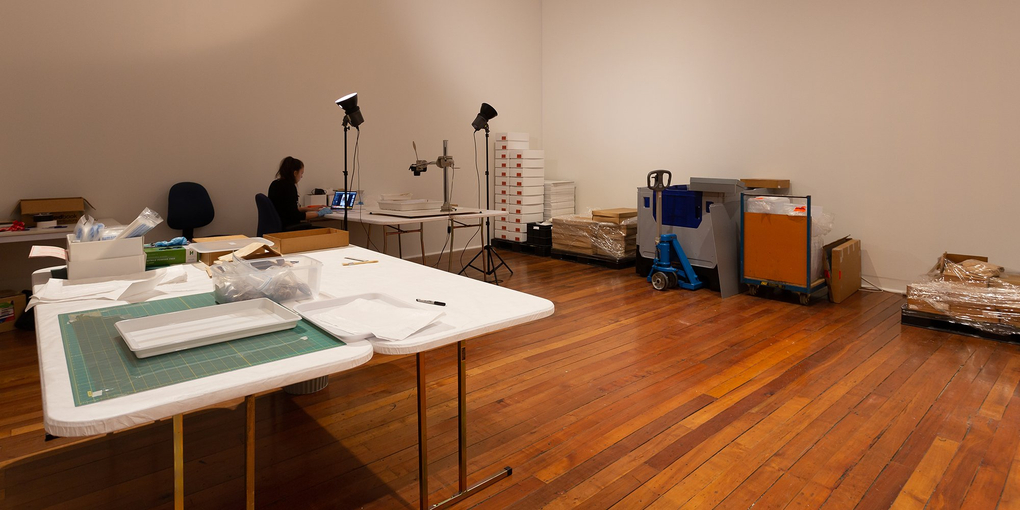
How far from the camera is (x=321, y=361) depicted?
138 centimetres

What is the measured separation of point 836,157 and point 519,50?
13.4ft

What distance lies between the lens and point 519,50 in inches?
299

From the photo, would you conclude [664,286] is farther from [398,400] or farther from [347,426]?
[347,426]

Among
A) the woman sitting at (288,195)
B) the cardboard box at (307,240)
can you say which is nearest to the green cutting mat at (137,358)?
the cardboard box at (307,240)

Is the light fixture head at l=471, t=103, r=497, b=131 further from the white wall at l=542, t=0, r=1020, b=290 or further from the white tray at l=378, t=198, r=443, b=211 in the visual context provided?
the white wall at l=542, t=0, r=1020, b=290

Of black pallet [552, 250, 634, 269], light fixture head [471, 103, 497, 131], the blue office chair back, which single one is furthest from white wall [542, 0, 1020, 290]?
the blue office chair back

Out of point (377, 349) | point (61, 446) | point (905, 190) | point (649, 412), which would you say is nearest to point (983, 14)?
point (905, 190)

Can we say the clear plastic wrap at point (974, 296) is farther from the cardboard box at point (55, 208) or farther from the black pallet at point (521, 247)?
the cardboard box at point (55, 208)

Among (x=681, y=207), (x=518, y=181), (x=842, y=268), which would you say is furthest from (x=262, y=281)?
(x=518, y=181)

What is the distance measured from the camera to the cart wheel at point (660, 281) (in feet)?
17.3

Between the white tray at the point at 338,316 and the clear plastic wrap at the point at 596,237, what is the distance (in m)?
4.50

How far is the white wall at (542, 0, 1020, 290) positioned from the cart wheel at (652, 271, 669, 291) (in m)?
1.45

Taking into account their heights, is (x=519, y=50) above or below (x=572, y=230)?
above

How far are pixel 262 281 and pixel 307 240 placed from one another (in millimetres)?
1095
